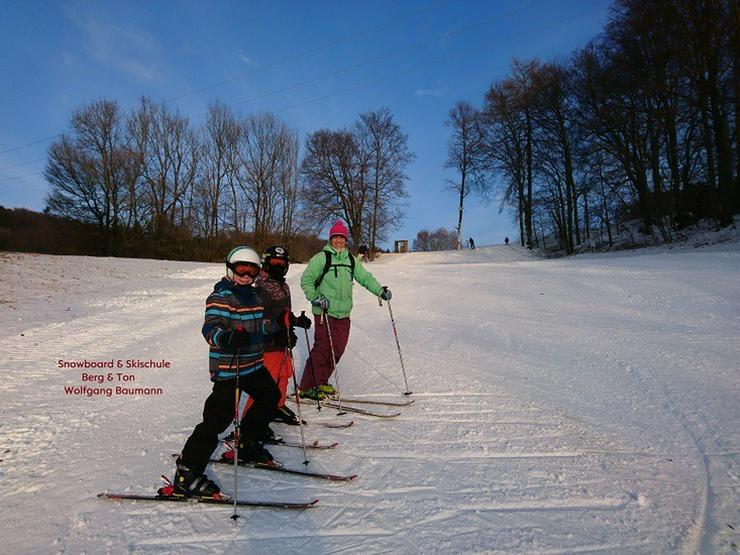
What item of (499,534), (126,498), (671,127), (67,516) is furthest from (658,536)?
(671,127)

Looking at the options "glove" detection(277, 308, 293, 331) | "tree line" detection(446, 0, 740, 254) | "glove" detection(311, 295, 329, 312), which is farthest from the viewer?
"tree line" detection(446, 0, 740, 254)

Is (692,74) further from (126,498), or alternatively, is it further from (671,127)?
(126,498)

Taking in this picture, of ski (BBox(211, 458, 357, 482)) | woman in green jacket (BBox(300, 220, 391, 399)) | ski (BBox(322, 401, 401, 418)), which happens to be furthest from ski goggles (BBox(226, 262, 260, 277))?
ski (BBox(322, 401, 401, 418))

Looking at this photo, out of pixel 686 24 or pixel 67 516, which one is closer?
pixel 67 516

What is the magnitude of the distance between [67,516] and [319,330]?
2.96 m

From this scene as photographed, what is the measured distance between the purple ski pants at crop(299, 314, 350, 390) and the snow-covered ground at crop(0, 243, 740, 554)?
54cm

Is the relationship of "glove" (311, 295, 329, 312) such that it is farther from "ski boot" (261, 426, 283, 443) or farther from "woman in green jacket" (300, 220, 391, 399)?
"ski boot" (261, 426, 283, 443)

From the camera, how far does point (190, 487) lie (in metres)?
2.98

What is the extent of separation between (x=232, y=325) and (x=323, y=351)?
6.91 ft

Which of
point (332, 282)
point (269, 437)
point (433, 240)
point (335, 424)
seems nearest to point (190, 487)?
point (269, 437)

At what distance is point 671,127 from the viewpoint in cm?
2106

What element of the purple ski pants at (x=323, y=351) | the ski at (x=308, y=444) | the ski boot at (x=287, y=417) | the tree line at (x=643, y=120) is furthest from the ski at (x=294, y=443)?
the tree line at (x=643, y=120)

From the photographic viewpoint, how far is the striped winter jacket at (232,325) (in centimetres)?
314

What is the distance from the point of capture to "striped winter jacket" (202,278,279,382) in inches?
124
